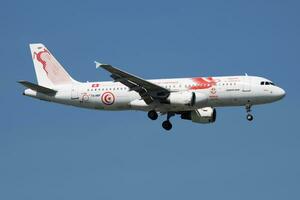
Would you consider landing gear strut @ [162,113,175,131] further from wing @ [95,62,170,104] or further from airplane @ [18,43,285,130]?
wing @ [95,62,170,104]

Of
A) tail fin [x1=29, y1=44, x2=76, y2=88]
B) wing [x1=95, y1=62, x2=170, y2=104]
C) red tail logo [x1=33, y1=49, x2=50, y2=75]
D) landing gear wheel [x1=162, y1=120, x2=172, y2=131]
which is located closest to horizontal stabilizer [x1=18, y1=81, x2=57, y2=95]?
tail fin [x1=29, y1=44, x2=76, y2=88]

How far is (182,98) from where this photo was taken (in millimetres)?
73500

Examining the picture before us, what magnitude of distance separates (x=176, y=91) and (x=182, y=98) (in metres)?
1.58

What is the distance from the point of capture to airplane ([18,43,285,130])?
7325 cm

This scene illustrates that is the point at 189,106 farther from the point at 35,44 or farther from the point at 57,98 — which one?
the point at 35,44

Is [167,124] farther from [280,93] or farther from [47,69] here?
[47,69]

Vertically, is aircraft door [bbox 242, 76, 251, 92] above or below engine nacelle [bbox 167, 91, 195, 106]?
above

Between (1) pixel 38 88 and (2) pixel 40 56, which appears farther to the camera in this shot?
(2) pixel 40 56

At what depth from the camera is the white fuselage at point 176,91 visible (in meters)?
73.2

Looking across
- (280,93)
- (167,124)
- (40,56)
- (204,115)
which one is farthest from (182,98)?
(40,56)

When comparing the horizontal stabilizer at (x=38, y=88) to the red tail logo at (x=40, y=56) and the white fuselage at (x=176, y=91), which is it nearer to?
the white fuselage at (x=176, y=91)

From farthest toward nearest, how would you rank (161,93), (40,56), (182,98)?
(40,56) < (161,93) < (182,98)

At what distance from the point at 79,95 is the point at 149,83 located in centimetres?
766

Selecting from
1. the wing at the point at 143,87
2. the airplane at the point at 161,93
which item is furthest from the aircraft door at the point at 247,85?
the wing at the point at 143,87
